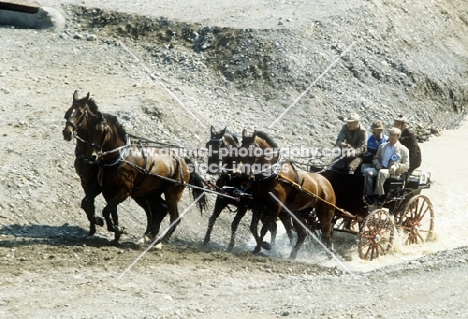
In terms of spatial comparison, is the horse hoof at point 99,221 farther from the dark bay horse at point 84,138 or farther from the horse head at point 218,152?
the horse head at point 218,152

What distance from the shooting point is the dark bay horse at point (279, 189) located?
15.0 meters

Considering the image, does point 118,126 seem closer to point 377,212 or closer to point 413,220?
point 377,212

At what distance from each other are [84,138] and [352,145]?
4954mm

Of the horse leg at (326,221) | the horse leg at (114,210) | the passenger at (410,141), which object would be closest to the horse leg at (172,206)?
the horse leg at (114,210)

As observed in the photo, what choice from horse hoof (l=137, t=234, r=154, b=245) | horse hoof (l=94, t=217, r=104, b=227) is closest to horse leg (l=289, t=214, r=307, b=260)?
horse hoof (l=137, t=234, r=154, b=245)

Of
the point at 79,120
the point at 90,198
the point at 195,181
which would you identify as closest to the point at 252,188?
the point at 195,181

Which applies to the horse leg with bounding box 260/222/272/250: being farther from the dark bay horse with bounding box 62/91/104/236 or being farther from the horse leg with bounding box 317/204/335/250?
the dark bay horse with bounding box 62/91/104/236

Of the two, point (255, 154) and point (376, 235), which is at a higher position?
point (255, 154)

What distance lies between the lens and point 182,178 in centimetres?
1555

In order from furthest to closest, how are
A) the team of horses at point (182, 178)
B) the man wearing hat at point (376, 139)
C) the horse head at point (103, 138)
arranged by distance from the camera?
1. the man wearing hat at point (376, 139)
2. the team of horses at point (182, 178)
3. the horse head at point (103, 138)

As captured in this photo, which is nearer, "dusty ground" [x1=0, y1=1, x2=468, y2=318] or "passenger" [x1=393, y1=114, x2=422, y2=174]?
"dusty ground" [x1=0, y1=1, x2=468, y2=318]

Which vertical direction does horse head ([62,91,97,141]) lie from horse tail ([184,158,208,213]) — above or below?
above

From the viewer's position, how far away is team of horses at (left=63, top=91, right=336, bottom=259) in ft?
47.0

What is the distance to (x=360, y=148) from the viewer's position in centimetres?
1641
